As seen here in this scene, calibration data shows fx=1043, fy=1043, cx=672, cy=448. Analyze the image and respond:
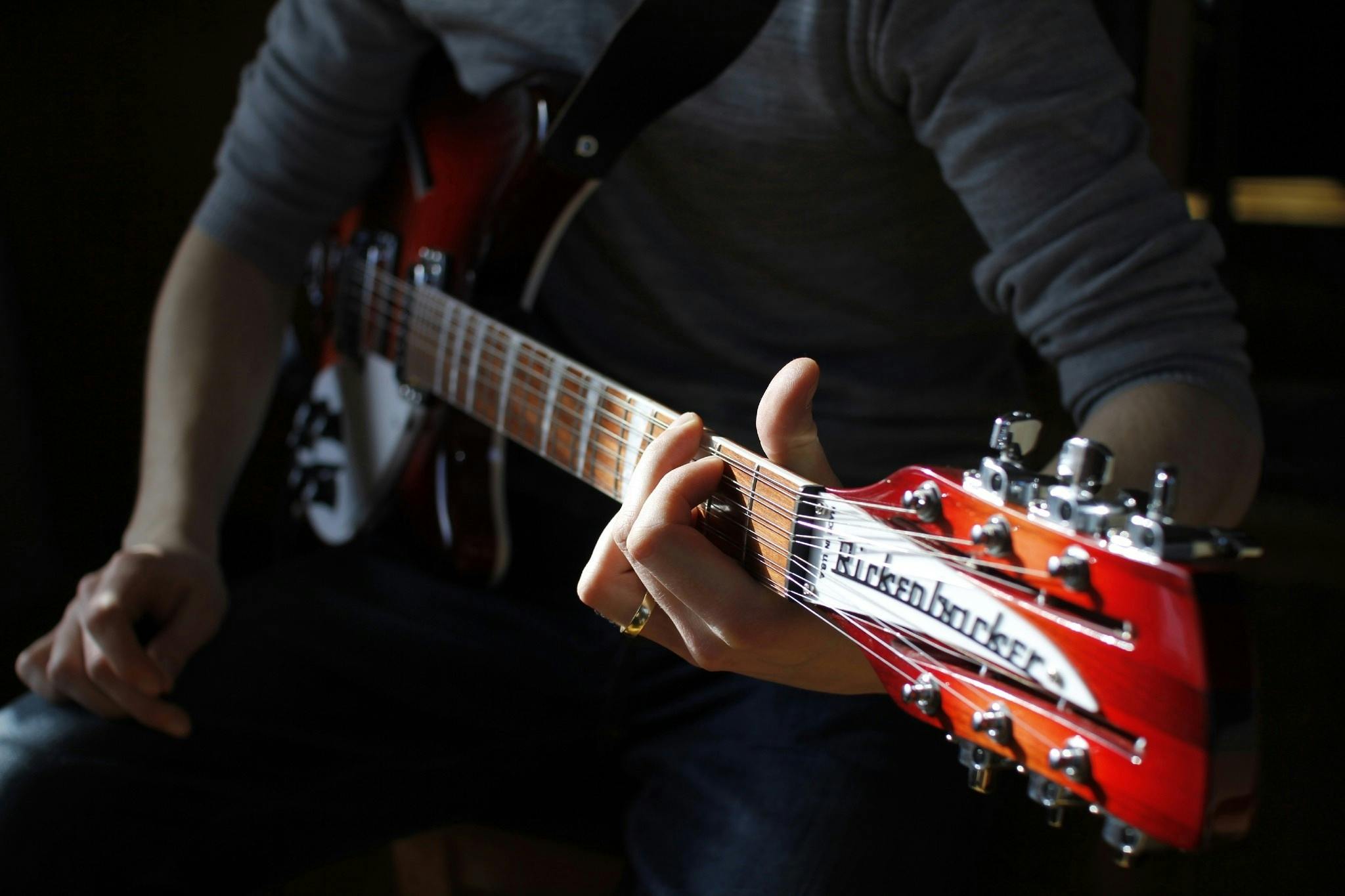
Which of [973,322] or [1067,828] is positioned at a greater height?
[973,322]

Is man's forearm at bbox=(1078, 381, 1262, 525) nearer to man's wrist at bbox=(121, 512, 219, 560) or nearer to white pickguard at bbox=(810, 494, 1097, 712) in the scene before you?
white pickguard at bbox=(810, 494, 1097, 712)

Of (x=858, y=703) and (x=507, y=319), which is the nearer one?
(x=858, y=703)

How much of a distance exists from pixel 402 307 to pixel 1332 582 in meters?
1.44

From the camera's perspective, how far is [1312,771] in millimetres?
1325

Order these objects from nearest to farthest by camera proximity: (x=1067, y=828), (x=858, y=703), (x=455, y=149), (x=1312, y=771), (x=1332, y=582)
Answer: (x=858, y=703)
(x=455, y=149)
(x=1067, y=828)
(x=1312, y=771)
(x=1332, y=582)

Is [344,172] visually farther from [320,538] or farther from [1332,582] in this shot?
[1332,582]

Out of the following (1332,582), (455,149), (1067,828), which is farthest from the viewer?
(1332,582)

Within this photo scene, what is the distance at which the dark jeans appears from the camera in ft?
2.26

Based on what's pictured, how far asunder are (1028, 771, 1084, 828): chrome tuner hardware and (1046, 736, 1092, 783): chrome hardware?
1 centimetres

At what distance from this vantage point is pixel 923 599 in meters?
0.42

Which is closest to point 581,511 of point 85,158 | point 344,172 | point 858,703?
point 858,703

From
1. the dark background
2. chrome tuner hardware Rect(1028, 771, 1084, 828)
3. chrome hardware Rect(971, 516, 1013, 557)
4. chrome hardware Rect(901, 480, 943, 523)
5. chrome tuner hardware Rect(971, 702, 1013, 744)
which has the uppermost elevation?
chrome hardware Rect(971, 516, 1013, 557)

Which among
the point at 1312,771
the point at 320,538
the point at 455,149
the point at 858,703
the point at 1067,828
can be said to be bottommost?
the point at 1312,771

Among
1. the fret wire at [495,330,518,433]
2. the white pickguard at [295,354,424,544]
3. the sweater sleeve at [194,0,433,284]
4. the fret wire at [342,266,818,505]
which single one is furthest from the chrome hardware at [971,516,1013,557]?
the sweater sleeve at [194,0,433,284]
